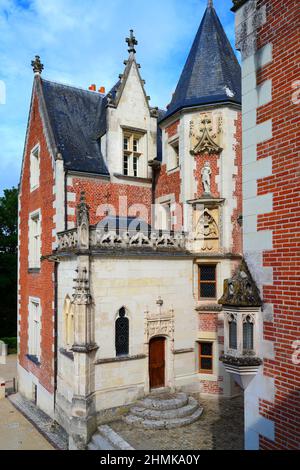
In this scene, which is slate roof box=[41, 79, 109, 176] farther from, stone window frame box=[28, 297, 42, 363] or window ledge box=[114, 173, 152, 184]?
stone window frame box=[28, 297, 42, 363]

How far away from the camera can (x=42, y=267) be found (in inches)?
592

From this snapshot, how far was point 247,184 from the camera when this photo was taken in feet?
17.1

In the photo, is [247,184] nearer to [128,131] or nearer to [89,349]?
[89,349]

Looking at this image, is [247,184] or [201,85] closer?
[247,184]

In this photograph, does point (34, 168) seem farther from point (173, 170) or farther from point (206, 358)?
point (206, 358)

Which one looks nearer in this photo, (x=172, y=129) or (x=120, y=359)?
(x=120, y=359)

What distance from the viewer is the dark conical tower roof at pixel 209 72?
1328 cm

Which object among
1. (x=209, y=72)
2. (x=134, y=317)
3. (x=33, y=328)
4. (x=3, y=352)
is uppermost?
(x=209, y=72)

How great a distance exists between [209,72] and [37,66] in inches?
307

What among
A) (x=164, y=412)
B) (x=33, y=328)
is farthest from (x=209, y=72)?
(x=33, y=328)

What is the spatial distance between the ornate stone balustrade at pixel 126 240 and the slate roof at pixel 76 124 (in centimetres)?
321

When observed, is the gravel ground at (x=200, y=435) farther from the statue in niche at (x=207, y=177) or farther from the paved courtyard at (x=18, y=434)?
the statue in niche at (x=207, y=177)
